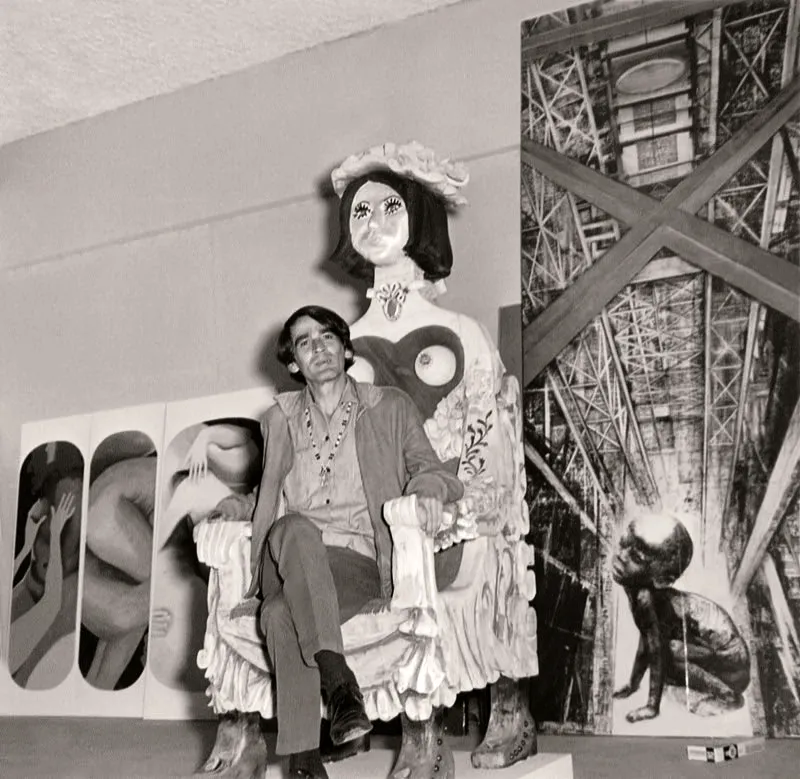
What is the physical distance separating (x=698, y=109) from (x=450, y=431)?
5.34 ft

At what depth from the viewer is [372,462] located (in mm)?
3449

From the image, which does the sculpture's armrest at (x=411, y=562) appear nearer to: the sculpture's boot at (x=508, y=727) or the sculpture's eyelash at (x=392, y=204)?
the sculpture's boot at (x=508, y=727)

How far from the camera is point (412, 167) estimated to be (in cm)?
399

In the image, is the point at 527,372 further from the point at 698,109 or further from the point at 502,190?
the point at 698,109

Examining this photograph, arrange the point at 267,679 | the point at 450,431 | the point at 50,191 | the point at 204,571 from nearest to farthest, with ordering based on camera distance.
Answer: the point at 267,679, the point at 450,431, the point at 204,571, the point at 50,191

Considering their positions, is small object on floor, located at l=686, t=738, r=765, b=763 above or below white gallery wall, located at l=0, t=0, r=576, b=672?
below

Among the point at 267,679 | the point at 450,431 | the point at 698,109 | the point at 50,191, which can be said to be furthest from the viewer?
the point at 50,191

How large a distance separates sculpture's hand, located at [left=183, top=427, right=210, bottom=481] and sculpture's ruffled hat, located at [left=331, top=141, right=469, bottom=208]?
160 centimetres

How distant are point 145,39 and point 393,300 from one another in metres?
2.23

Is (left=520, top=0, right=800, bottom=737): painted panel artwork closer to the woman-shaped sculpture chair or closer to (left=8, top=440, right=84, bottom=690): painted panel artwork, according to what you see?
the woman-shaped sculpture chair

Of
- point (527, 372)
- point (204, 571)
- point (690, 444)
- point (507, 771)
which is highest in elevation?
point (527, 372)

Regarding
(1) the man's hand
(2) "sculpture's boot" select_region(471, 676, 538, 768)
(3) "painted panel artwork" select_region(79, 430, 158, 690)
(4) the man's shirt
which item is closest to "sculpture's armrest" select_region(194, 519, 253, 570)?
(4) the man's shirt

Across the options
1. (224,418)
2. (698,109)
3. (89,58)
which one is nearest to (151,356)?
(224,418)

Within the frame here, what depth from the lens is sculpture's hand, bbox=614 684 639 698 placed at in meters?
4.02
